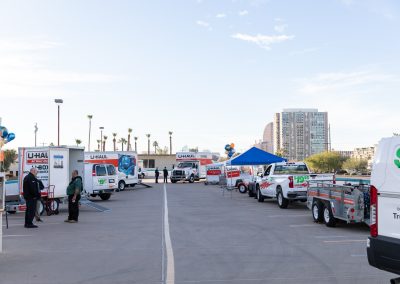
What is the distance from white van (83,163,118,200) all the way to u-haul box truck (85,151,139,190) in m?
11.0

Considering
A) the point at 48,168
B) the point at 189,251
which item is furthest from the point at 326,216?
the point at 48,168

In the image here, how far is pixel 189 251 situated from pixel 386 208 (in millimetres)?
4693

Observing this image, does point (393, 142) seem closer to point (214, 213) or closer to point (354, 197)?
point (354, 197)

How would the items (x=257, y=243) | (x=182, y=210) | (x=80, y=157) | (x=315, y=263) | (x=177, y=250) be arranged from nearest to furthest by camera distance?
(x=315, y=263), (x=177, y=250), (x=257, y=243), (x=182, y=210), (x=80, y=157)

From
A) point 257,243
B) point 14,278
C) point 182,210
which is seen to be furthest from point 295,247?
point 182,210

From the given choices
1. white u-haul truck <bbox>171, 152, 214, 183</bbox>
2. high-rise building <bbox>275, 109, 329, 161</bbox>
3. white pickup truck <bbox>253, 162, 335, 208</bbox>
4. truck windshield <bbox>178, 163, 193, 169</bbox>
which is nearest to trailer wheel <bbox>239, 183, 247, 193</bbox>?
white pickup truck <bbox>253, 162, 335, 208</bbox>

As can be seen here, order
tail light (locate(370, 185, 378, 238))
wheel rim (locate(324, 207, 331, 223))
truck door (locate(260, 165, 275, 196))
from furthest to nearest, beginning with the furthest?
truck door (locate(260, 165, 275, 196)) < wheel rim (locate(324, 207, 331, 223)) < tail light (locate(370, 185, 378, 238))

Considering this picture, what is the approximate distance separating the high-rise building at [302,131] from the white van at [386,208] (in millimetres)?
144187

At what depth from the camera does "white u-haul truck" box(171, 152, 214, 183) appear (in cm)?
4966

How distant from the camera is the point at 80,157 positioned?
22266 millimetres

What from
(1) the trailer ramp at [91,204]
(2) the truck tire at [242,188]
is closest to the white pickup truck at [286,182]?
(1) the trailer ramp at [91,204]

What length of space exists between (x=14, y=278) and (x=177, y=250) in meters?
3.45

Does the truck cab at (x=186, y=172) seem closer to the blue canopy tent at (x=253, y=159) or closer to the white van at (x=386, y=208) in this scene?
the blue canopy tent at (x=253, y=159)

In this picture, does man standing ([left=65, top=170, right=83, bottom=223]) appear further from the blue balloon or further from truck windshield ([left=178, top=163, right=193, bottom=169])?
truck windshield ([left=178, top=163, right=193, bottom=169])
